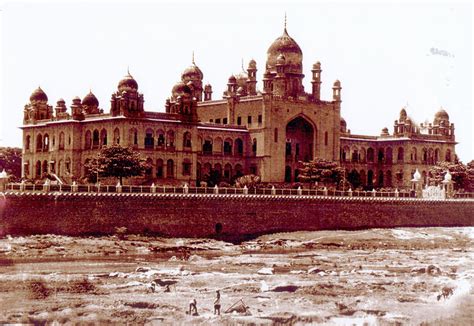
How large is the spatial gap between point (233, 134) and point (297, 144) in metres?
6.73

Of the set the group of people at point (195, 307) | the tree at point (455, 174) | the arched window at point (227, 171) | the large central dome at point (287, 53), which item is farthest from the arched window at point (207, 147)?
the group of people at point (195, 307)

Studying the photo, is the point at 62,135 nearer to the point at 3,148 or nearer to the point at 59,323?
the point at 3,148

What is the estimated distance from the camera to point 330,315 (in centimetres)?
3712

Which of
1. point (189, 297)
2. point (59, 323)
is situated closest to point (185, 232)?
point (189, 297)

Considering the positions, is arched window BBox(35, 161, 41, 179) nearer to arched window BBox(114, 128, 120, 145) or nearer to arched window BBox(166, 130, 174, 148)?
arched window BBox(114, 128, 120, 145)

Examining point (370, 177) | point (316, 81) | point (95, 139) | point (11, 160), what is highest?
point (316, 81)

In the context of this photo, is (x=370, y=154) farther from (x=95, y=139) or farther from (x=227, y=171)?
(x=95, y=139)

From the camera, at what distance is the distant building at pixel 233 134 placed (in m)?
80.1

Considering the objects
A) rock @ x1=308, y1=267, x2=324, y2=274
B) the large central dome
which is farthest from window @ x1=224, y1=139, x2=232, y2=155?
rock @ x1=308, y1=267, x2=324, y2=274

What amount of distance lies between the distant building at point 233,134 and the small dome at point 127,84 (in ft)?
0.27

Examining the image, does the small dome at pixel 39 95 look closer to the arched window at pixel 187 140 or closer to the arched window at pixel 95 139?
the arched window at pixel 95 139

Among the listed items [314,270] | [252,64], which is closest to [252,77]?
[252,64]

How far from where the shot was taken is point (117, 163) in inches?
2859

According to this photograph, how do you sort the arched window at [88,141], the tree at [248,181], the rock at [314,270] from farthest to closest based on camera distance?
the arched window at [88,141] < the tree at [248,181] < the rock at [314,270]
